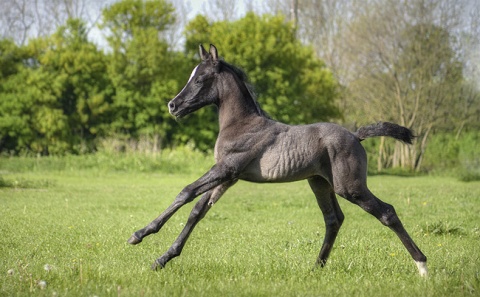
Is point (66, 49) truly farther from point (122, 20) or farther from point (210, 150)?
point (210, 150)

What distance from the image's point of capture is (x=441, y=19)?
99.0ft

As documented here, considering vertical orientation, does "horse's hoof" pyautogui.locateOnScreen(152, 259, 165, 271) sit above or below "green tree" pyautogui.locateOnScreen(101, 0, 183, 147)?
below

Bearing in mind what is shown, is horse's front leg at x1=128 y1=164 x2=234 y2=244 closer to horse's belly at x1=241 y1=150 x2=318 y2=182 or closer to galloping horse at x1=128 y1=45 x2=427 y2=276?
galloping horse at x1=128 y1=45 x2=427 y2=276

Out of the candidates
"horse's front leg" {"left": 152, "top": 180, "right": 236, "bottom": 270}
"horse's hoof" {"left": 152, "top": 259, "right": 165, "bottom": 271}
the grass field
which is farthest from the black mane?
"horse's hoof" {"left": 152, "top": 259, "right": 165, "bottom": 271}

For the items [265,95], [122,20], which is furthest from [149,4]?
[265,95]

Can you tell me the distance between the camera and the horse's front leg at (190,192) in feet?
18.2

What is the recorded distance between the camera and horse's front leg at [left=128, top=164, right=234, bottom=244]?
5.56 meters

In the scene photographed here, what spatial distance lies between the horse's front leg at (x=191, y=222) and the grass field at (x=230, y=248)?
115 mm

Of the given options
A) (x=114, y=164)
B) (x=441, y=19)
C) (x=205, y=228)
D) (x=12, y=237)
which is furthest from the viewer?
(x=441, y=19)

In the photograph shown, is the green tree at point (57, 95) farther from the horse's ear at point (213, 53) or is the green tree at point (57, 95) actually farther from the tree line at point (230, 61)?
the horse's ear at point (213, 53)

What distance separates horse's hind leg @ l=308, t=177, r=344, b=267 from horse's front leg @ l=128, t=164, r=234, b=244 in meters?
1.07

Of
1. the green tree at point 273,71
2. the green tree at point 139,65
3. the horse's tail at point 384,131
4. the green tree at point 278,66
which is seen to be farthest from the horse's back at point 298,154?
the green tree at point 139,65

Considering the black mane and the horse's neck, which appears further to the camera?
the black mane

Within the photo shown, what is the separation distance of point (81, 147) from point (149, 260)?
24337mm
